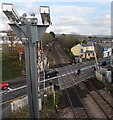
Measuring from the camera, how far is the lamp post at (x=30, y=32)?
287cm

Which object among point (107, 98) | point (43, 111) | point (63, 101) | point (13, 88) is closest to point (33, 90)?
point (43, 111)

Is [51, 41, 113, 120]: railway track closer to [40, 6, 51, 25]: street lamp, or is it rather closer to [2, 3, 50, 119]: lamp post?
[2, 3, 50, 119]: lamp post

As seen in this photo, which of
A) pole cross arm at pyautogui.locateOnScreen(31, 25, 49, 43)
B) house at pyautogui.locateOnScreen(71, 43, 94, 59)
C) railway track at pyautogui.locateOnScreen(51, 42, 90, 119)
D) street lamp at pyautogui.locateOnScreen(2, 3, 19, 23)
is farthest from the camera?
house at pyautogui.locateOnScreen(71, 43, 94, 59)

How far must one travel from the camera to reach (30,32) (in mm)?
3008

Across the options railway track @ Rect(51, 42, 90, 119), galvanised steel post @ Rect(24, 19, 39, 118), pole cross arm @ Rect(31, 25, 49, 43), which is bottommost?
railway track @ Rect(51, 42, 90, 119)

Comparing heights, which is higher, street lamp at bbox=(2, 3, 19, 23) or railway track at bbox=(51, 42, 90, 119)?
street lamp at bbox=(2, 3, 19, 23)

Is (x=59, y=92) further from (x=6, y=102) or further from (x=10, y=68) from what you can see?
(x=10, y=68)

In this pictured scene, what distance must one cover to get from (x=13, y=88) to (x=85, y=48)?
20.1m

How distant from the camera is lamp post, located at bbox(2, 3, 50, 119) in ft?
9.41

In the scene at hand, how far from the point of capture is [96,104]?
325 inches

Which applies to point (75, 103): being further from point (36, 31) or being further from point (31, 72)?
point (36, 31)

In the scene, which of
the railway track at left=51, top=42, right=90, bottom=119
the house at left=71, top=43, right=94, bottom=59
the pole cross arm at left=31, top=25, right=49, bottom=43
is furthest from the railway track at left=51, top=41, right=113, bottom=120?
the house at left=71, top=43, right=94, bottom=59

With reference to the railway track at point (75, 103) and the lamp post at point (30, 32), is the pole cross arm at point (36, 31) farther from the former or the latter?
the railway track at point (75, 103)

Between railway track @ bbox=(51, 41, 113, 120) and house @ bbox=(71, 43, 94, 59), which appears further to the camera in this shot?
house @ bbox=(71, 43, 94, 59)
